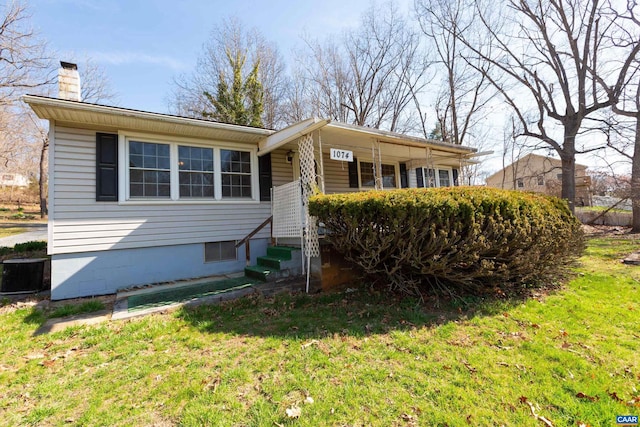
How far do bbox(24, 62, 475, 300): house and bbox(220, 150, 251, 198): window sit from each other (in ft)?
0.08

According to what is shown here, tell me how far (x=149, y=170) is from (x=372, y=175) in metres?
6.35

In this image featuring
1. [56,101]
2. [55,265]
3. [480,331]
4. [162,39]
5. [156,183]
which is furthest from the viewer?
[162,39]

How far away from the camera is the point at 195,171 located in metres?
6.38

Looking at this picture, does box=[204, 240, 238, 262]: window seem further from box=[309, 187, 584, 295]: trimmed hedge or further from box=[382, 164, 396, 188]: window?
box=[382, 164, 396, 188]: window

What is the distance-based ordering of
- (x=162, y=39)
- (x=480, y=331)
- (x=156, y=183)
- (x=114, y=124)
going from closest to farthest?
(x=480, y=331) < (x=114, y=124) < (x=156, y=183) < (x=162, y=39)

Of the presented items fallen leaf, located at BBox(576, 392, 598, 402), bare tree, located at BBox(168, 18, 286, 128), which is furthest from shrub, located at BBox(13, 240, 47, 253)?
bare tree, located at BBox(168, 18, 286, 128)

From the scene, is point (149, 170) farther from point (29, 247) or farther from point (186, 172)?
point (29, 247)

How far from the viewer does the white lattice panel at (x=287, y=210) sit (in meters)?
5.60

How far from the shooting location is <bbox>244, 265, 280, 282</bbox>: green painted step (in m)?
5.62

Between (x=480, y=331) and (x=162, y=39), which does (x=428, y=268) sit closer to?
(x=480, y=331)

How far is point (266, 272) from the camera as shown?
563 centimetres

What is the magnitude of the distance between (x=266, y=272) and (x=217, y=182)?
2.48 m

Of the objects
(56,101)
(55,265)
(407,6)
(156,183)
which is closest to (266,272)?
(156,183)

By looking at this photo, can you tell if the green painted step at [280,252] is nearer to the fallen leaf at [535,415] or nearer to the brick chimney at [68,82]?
the fallen leaf at [535,415]
